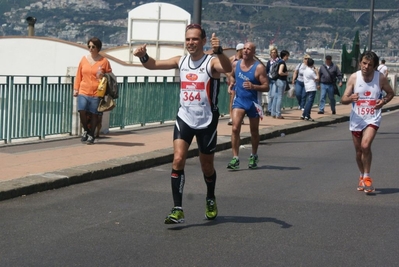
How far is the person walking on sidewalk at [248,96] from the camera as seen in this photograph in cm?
1316

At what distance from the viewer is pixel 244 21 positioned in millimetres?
156875

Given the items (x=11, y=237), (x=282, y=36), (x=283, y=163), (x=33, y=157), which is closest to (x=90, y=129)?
(x=33, y=157)

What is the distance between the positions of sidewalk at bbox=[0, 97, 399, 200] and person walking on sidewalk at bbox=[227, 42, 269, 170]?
3.99 feet

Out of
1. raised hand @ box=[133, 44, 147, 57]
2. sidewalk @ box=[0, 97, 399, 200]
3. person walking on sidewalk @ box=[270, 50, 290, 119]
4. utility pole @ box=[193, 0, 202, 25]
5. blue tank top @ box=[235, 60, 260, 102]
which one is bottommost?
sidewalk @ box=[0, 97, 399, 200]

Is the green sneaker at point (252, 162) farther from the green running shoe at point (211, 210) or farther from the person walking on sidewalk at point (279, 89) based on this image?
the person walking on sidewalk at point (279, 89)

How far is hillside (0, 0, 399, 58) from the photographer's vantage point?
134250 mm

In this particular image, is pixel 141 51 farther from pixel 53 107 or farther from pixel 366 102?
pixel 53 107

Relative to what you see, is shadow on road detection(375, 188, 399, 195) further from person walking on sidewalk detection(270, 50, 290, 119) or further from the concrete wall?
the concrete wall

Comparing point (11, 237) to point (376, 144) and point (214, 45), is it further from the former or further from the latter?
point (376, 144)

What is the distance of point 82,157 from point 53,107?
325 centimetres

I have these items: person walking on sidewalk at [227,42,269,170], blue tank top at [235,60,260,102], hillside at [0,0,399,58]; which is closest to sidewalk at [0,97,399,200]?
person walking on sidewalk at [227,42,269,170]

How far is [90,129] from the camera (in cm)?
1509

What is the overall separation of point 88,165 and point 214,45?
416 cm

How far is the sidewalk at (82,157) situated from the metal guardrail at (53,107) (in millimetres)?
413
